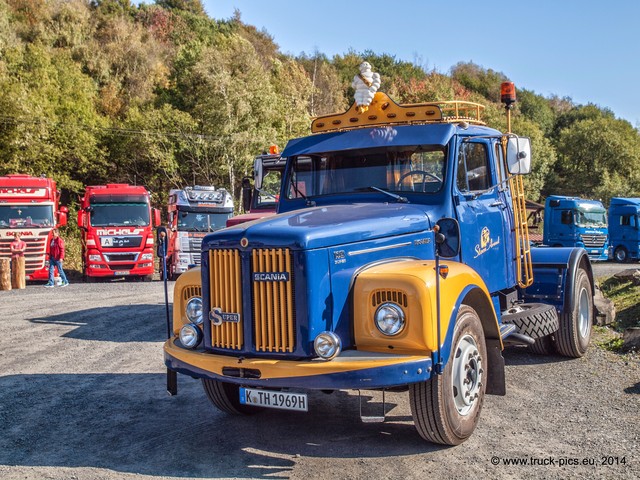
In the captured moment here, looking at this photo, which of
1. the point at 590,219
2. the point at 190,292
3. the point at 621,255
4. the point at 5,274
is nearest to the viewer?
the point at 190,292

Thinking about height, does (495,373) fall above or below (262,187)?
below

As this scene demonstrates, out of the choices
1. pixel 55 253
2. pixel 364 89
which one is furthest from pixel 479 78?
pixel 364 89

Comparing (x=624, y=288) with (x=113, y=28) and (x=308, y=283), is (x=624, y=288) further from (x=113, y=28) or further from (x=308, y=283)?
(x=113, y=28)

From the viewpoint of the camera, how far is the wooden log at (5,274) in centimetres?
2000

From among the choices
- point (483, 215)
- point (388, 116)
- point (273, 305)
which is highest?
point (388, 116)

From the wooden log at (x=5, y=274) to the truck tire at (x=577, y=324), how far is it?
54.4ft

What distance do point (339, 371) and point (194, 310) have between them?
5.24 feet

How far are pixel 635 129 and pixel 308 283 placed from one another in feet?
217

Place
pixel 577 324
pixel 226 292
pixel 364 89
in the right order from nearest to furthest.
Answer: pixel 226 292, pixel 364 89, pixel 577 324

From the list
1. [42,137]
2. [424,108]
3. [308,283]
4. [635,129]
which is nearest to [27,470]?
[308,283]

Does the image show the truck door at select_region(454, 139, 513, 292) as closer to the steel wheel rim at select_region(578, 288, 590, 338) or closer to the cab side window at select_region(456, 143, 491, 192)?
the cab side window at select_region(456, 143, 491, 192)

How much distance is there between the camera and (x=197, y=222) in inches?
877

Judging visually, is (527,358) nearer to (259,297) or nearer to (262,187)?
(262,187)

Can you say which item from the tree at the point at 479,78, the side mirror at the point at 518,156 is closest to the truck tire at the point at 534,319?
the side mirror at the point at 518,156
